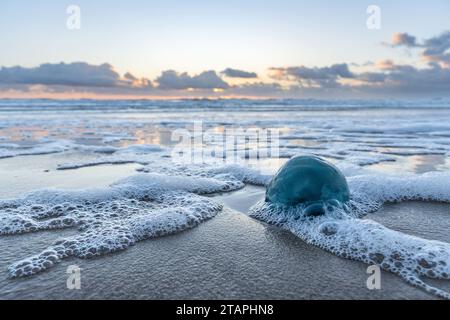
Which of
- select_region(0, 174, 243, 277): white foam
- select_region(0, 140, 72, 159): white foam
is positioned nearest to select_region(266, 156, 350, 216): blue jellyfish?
select_region(0, 174, 243, 277): white foam

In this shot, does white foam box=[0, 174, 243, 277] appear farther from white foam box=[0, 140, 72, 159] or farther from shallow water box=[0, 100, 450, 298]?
white foam box=[0, 140, 72, 159]

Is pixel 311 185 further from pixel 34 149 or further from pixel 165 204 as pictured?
pixel 34 149

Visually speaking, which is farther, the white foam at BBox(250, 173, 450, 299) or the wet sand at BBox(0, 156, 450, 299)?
the white foam at BBox(250, 173, 450, 299)

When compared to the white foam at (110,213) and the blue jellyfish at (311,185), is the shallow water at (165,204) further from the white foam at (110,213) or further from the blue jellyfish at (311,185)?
the blue jellyfish at (311,185)

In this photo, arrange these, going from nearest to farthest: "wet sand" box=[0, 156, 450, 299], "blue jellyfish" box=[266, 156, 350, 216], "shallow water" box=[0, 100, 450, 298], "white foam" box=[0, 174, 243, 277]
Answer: "wet sand" box=[0, 156, 450, 299] → "shallow water" box=[0, 100, 450, 298] → "white foam" box=[0, 174, 243, 277] → "blue jellyfish" box=[266, 156, 350, 216]

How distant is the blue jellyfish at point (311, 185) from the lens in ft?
10.1

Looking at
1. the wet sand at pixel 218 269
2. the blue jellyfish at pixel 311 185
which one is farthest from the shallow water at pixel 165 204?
the blue jellyfish at pixel 311 185

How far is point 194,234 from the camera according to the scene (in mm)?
2854

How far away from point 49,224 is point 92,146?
5108 mm

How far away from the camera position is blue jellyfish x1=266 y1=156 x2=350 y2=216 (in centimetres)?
309

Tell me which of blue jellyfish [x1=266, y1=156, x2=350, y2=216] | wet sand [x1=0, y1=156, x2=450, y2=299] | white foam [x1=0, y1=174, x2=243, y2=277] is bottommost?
wet sand [x1=0, y1=156, x2=450, y2=299]

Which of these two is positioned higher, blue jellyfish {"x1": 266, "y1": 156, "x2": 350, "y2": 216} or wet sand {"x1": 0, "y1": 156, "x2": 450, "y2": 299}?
blue jellyfish {"x1": 266, "y1": 156, "x2": 350, "y2": 216}

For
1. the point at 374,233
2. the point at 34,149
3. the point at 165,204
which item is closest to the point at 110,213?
the point at 165,204

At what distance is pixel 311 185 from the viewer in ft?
10.2
